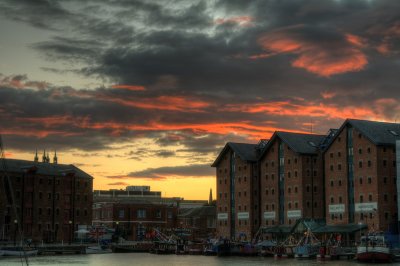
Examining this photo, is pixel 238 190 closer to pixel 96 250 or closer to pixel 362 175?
pixel 96 250

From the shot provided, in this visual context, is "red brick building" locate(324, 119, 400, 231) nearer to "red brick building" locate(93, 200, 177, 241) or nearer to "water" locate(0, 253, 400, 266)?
"water" locate(0, 253, 400, 266)

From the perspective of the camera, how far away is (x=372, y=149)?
113m

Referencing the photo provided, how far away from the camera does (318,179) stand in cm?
12656

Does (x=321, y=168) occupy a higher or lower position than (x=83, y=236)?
higher

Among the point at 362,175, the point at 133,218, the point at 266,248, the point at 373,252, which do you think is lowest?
the point at 266,248

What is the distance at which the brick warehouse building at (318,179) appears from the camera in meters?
112

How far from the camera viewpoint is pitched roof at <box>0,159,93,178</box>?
5954 inches

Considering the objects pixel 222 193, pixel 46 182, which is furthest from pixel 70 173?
pixel 222 193

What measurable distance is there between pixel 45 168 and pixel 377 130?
7567 cm

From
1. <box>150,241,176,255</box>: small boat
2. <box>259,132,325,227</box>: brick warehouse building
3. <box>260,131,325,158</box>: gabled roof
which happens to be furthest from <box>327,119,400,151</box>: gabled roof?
<box>150,241,176,255</box>: small boat

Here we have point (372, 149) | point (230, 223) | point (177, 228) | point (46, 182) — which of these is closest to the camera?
point (372, 149)

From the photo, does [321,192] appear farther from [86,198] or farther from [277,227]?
[86,198]

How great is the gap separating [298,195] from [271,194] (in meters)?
8.32

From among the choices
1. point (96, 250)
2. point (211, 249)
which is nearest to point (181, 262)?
point (211, 249)
